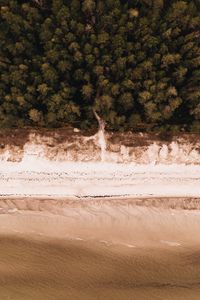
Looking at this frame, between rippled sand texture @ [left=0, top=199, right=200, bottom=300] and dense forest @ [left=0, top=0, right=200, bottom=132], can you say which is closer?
dense forest @ [left=0, top=0, right=200, bottom=132]

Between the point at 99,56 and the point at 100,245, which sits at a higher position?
the point at 99,56

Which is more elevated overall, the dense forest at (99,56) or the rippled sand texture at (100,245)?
the dense forest at (99,56)

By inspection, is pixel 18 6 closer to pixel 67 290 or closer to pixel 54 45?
pixel 54 45

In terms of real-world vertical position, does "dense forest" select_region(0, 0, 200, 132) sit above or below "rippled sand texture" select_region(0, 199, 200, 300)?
above

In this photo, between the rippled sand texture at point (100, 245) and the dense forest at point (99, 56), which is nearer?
the dense forest at point (99, 56)

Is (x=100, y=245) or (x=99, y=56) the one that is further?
(x=100, y=245)
